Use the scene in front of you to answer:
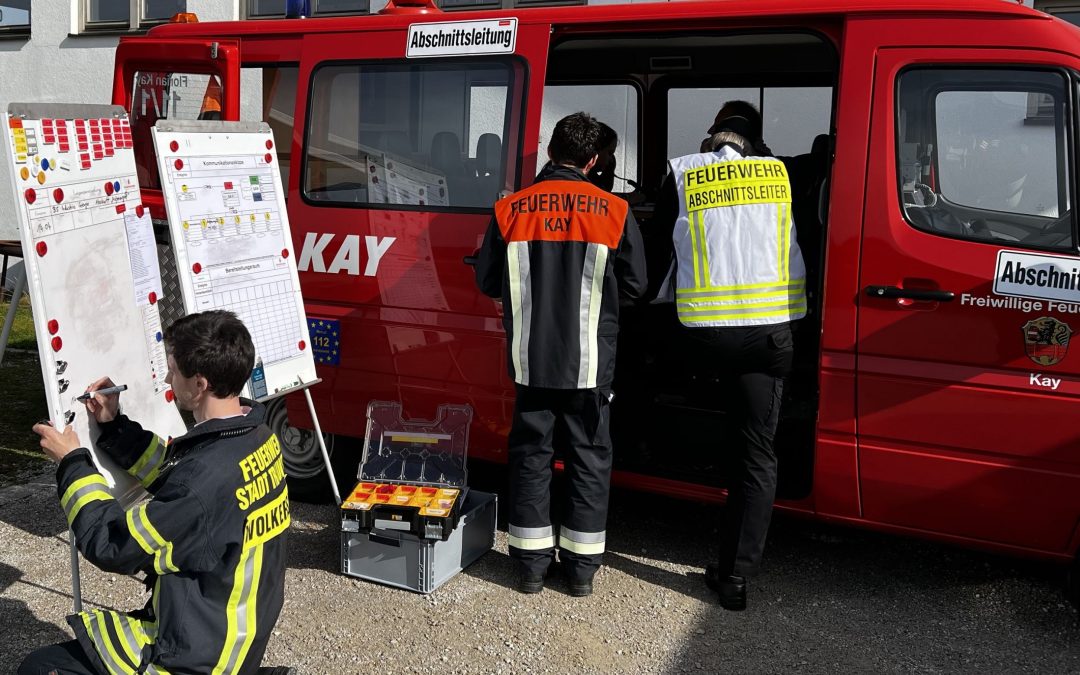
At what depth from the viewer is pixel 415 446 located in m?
4.52

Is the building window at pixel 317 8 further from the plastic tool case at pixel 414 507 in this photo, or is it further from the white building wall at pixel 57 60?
the plastic tool case at pixel 414 507

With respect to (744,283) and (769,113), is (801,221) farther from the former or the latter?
(769,113)

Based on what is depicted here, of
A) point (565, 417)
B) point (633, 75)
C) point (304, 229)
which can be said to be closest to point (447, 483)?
point (565, 417)

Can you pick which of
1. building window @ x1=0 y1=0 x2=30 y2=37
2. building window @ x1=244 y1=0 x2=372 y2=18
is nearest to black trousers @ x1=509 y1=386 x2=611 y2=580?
building window @ x1=244 y1=0 x2=372 y2=18

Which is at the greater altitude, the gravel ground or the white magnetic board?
the white magnetic board

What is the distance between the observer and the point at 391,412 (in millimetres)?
4543

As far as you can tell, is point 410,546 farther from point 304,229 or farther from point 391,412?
point 304,229

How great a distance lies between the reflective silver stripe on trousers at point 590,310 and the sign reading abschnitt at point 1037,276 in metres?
1.36

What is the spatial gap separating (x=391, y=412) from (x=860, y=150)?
221 centimetres

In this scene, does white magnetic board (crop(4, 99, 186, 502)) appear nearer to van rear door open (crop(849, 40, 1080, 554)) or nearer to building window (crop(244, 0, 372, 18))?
van rear door open (crop(849, 40, 1080, 554))

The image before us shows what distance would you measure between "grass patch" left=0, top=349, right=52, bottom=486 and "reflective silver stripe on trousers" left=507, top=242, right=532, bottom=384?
283 cm

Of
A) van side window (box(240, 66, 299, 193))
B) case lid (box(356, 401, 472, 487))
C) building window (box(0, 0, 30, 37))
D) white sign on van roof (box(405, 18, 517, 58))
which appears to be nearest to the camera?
white sign on van roof (box(405, 18, 517, 58))

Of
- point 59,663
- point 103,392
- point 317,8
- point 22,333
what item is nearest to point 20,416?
point 22,333

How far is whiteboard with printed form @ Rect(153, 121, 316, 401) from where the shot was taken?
399cm
